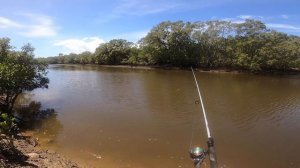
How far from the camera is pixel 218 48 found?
7712 cm

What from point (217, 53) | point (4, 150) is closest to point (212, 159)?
point (4, 150)

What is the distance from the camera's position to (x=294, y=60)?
A: 65.8m

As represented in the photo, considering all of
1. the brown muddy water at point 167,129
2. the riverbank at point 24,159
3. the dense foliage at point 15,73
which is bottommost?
the brown muddy water at point 167,129

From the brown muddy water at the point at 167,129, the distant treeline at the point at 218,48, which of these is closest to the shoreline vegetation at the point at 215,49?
the distant treeline at the point at 218,48

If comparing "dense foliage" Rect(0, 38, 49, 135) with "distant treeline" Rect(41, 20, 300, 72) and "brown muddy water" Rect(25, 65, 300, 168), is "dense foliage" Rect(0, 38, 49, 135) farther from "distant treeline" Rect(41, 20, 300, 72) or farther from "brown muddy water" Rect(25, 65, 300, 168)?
"distant treeline" Rect(41, 20, 300, 72)

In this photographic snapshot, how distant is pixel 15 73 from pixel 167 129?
39.4 ft

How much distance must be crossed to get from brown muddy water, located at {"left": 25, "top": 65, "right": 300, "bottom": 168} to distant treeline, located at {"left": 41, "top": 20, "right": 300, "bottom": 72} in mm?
32603

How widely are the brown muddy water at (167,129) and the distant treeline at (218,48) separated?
107ft

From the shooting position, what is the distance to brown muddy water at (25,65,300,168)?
15734mm

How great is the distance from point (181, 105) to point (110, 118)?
316 inches

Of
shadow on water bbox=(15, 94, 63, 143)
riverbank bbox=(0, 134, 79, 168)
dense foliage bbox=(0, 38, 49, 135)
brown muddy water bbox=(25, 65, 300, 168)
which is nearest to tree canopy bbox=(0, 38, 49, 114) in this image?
dense foliage bbox=(0, 38, 49, 135)

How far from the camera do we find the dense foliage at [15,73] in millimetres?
22562

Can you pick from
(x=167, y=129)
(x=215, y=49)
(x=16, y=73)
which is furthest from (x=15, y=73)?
(x=215, y=49)

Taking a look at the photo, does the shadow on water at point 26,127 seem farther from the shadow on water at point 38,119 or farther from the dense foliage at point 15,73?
the dense foliage at point 15,73
